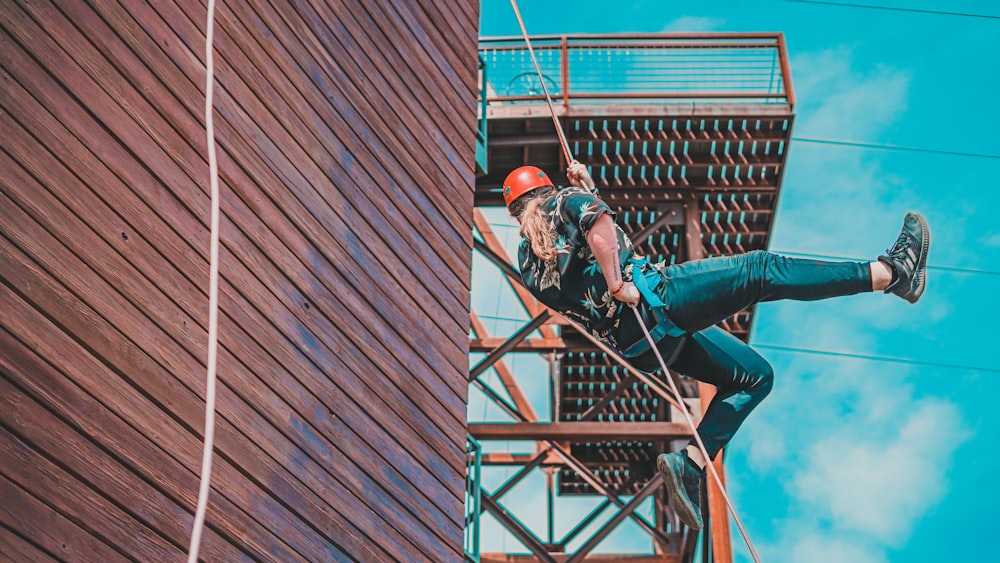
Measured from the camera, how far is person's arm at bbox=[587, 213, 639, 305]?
656 cm

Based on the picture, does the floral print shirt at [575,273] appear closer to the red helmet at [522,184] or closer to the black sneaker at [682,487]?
the red helmet at [522,184]

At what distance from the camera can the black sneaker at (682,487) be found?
666cm

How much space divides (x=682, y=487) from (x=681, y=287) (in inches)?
39.2

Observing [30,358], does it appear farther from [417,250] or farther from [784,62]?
[784,62]

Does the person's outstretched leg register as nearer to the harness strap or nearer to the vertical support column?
the harness strap

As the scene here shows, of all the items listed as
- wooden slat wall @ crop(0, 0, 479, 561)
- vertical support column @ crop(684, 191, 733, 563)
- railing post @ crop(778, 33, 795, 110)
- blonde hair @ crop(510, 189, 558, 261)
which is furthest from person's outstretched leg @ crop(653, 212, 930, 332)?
railing post @ crop(778, 33, 795, 110)

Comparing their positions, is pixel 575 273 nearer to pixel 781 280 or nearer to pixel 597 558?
pixel 781 280

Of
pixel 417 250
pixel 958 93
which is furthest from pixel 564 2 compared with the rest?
pixel 417 250

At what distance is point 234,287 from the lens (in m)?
6.42

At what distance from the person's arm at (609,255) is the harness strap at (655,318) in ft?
0.32

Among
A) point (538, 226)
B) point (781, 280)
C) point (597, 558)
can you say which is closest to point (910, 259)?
point (781, 280)

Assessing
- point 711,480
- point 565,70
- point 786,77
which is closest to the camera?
point 711,480

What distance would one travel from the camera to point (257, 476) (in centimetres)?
621

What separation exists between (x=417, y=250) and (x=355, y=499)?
1.97 m
